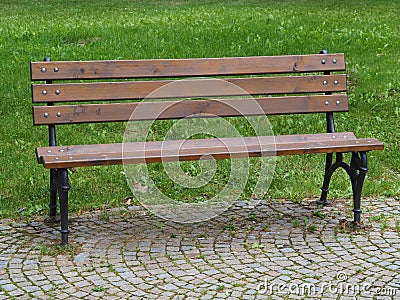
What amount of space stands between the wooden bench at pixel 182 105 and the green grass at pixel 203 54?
2.06 feet

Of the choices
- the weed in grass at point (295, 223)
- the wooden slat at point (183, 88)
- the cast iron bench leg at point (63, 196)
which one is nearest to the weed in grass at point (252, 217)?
the weed in grass at point (295, 223)

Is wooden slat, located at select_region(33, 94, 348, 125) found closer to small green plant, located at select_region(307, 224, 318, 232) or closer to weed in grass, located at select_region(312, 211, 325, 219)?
weed in grass, located at select_region(312, 211, 325, 219)

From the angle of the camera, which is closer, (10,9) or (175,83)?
(175,83)

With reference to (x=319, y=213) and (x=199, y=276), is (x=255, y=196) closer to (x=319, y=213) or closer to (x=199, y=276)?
(x=319, y=213)

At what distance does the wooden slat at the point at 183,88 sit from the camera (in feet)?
17.5

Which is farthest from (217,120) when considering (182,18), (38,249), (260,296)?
(182,18)

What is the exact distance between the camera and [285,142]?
523 centimetres

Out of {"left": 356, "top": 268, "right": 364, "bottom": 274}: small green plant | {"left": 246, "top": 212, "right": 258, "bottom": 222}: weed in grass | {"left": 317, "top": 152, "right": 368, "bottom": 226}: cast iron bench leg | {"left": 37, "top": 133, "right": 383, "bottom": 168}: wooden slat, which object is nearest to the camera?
{"left": 356, "top": 268, "right": 364, "bottom": 274}: small green plant

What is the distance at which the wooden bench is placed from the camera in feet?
16.1

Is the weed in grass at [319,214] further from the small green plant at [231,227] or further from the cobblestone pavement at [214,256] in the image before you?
the small green plant at [231,227]

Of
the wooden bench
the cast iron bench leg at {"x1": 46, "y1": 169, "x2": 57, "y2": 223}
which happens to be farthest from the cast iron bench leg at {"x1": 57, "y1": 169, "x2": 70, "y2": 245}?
the cast iron bench leg at {"x1": 46, "y1": 169, "x2": 57, "y2": 223}

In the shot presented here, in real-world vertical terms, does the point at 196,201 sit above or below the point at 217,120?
below

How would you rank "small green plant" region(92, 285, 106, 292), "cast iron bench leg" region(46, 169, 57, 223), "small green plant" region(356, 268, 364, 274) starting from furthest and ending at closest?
1. "cast iron bench leg" region(46, 169, 57, 223)
2. "small green plant" region(356, 268, 364, 274)
3. "small green plant" region(92, 285, 106, 292)

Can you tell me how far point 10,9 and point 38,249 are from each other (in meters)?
14.3
